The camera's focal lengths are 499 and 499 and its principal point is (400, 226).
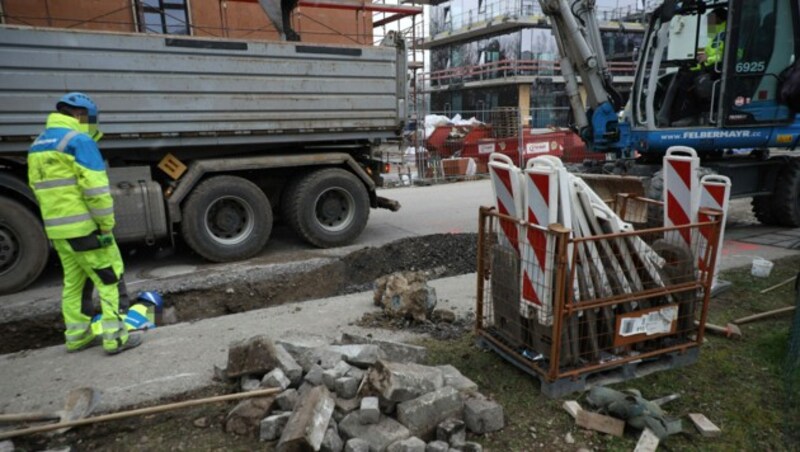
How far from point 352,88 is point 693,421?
556cm

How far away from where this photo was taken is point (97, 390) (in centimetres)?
327

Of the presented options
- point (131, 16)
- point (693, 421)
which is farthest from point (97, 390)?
point (131, 16)

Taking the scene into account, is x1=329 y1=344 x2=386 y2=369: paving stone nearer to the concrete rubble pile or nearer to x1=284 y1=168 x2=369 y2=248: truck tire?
the concrete rubble pile

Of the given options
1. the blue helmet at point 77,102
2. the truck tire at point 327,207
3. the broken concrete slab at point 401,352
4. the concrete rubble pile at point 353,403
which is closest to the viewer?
the concrete rubble pile at point 353,403

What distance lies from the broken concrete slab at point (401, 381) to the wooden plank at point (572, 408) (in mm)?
781

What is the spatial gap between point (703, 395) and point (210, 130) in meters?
5.72

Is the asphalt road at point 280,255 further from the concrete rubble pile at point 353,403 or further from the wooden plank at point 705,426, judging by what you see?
the wooden plank at point 705,426

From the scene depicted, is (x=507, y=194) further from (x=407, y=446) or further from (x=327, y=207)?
(x=327, y=207)

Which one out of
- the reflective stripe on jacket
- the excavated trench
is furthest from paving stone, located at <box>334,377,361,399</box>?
the excavated trench

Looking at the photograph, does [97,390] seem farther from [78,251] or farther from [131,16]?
[131,16]

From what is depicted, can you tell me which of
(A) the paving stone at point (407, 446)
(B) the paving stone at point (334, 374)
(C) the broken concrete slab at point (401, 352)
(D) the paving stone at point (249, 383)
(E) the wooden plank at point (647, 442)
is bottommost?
(E) the wooden plank at point (647, 442)

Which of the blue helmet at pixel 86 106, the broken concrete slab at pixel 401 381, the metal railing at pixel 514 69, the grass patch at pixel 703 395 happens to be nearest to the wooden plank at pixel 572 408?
the grass patch at pixel 703 395

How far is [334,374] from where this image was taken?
2.98 metres

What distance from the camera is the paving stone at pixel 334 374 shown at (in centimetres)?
295
